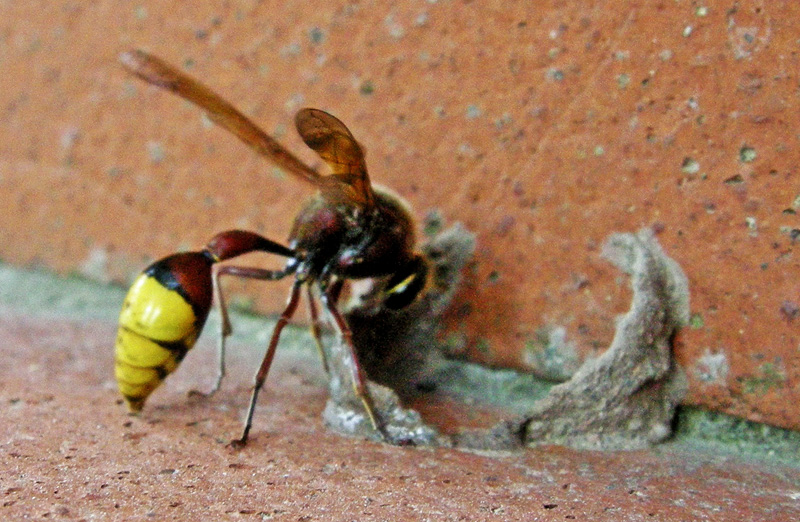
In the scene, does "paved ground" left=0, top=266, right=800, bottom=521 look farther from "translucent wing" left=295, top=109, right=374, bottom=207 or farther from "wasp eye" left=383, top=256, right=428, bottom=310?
"translucent wing" left=295, top=109, right=374, bottom=207

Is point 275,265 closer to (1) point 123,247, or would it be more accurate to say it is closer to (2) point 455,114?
(1) point 123,247

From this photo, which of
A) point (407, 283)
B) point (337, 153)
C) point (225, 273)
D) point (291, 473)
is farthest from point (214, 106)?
point (291, 473)

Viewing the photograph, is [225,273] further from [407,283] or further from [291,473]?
[291,473]

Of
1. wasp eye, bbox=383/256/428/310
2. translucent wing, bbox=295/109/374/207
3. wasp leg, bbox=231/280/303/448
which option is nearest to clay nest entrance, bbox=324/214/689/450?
wasp leg, bbox=231/280/303/448

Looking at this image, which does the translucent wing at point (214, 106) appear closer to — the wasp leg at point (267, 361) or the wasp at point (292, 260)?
the wasp at point (292, 260)

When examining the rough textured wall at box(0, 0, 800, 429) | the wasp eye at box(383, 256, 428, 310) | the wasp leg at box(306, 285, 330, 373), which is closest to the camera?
the rough textured wall at box(0, 0, 800, 429)

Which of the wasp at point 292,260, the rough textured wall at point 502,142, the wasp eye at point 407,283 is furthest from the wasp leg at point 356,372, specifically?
the rough textured wall at point 502,142
